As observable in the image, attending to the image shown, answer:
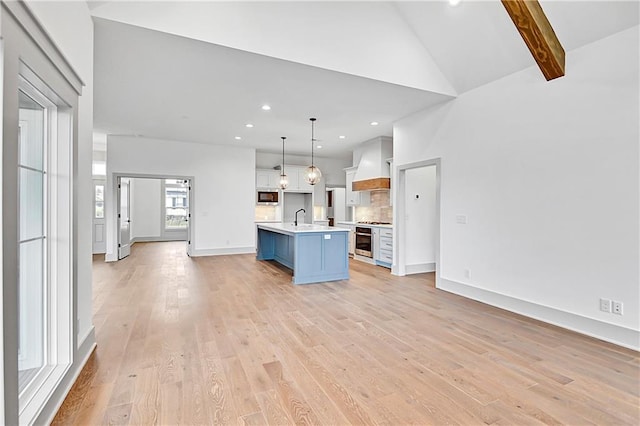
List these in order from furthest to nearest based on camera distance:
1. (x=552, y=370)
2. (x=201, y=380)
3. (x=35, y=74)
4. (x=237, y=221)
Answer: (x=237, y=221) → (x=552, y=370) → (x=201, y=380) → (x=35, y=74)

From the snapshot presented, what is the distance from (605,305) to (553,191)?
1.22 metres

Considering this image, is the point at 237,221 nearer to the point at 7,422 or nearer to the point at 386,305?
the point at 386,305

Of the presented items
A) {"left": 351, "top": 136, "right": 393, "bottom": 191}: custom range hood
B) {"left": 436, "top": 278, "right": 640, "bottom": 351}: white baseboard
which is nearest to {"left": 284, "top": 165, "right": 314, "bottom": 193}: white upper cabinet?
{"left": 351, "top": 136, "right": 393, "bottom": 191}: custom range hood

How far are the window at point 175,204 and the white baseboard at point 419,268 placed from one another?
29.8 ft

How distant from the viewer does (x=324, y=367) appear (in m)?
2.44

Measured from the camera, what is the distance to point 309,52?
3.63 m

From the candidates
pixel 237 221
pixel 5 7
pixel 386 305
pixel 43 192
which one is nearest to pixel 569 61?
pixel 386 305

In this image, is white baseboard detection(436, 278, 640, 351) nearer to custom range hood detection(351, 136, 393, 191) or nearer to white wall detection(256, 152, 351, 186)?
custom range hood detection(351, 136, 393, 191)

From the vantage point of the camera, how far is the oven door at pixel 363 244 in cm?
718

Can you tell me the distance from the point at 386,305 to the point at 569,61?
3.38 meters

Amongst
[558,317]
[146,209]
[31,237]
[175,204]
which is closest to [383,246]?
[558,317]

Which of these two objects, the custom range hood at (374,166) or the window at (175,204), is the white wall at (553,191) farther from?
the window at (175,204)

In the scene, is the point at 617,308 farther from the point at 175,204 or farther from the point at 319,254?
the point at 175,204

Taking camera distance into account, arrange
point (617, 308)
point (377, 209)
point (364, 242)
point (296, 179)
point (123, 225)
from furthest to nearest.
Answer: point (296, 179), point (123, 225), point (377, 209), point (364, 242), point (617, 308)
